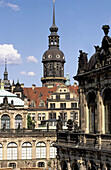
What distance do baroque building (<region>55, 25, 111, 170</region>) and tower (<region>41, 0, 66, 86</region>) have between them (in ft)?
300

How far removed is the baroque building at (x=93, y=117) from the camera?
105 feet

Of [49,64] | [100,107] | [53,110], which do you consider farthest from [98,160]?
[49,64]

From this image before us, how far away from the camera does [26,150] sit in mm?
72000

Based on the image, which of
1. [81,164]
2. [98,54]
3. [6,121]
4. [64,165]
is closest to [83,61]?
[98,54]

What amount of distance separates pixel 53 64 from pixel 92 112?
96.7 m

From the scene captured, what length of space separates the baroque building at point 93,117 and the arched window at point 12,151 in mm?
33509

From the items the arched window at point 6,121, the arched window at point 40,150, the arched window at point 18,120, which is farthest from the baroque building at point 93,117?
the arched window at point 18,120

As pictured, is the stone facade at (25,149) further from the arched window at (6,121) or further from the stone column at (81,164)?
the stone column at (81,164)

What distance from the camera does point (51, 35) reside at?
439 feet

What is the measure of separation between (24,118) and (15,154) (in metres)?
8.50

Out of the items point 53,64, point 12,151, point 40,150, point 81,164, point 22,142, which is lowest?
point 81,164

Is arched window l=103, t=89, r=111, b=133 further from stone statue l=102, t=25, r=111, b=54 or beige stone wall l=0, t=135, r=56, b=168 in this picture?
beige stone wall l=0, t=135, r=56, b=168

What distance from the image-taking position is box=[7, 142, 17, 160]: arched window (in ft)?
235

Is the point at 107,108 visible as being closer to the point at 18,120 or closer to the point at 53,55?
the point at 18,120
